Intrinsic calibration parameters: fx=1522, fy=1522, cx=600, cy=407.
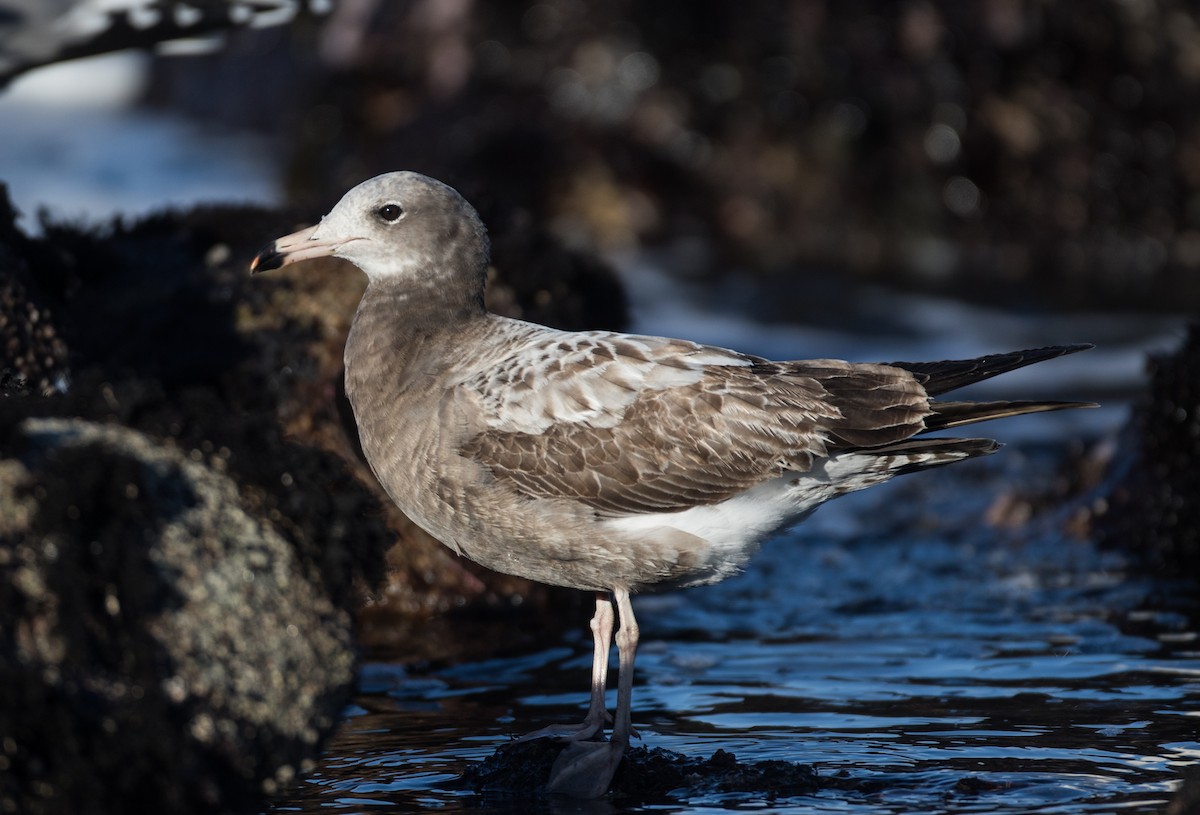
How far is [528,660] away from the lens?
24.1 feet

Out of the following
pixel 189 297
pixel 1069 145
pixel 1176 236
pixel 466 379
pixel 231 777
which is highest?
pixel 1069 145

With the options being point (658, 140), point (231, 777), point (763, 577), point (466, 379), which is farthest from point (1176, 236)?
point (231, 777)

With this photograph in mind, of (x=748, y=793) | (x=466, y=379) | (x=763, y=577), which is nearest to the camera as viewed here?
(x=748, y=793)

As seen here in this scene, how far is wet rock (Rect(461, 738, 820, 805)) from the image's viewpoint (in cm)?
523

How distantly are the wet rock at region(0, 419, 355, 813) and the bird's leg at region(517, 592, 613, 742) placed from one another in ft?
5.48

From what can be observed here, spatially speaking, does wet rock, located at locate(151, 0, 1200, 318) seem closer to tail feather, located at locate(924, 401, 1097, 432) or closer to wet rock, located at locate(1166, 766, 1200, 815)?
tail feather, located at locate(924, 401, 1097, 432)

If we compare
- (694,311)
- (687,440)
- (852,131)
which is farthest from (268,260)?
(852,131)

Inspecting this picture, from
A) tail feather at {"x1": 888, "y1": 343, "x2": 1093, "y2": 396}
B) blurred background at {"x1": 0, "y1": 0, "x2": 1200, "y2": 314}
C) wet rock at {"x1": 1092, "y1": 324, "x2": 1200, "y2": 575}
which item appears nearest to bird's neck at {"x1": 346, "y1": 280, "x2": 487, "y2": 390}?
tail feather at {"x1": 888, "y1": 343, "x2": 1093, "y2": 396}

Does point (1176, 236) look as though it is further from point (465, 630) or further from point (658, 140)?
point (465, 630)

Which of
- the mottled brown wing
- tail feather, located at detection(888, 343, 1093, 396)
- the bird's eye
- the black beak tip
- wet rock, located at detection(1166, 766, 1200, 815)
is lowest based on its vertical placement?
wet rock, located at detection(1166, 766, 1200, 815)

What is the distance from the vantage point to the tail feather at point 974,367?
5.90m

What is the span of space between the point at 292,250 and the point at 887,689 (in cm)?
318

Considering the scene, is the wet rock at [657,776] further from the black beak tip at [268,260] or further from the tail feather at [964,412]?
the black beak tip at [268,260]

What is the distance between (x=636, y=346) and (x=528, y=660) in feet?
6.92
